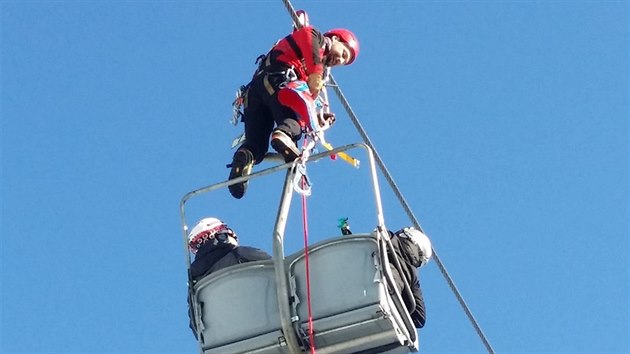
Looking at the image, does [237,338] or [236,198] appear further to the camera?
[236,198]

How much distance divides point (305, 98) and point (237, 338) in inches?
67.6

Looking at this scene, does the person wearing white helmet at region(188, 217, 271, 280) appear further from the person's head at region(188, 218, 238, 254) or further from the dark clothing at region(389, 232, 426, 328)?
the dark clothing at region(389, 232, 426, 328)

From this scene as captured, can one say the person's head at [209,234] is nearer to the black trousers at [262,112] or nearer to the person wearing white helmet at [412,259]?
the black trousers at [262,112]

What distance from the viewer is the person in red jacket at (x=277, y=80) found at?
25.7 feet

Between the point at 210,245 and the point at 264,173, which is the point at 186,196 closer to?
the point at 264,173

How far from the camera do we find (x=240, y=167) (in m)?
7.71

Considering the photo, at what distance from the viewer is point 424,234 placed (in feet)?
27.0

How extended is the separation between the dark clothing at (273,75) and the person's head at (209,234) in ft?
1.89

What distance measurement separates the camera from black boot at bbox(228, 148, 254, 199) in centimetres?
770

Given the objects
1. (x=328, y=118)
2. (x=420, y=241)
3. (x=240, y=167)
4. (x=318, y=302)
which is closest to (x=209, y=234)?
(x=240, y=167)

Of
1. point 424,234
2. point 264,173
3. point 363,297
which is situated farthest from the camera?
point 424,234

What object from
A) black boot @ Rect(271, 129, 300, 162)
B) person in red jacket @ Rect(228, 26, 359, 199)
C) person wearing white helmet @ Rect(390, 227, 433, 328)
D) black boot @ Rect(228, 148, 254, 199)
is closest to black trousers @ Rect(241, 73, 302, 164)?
person in red jacket @ Rect(228, 26, 359, 199)

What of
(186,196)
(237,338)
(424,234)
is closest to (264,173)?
(186,196)

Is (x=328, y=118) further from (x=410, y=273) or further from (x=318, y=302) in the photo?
(x=318, y=302)
